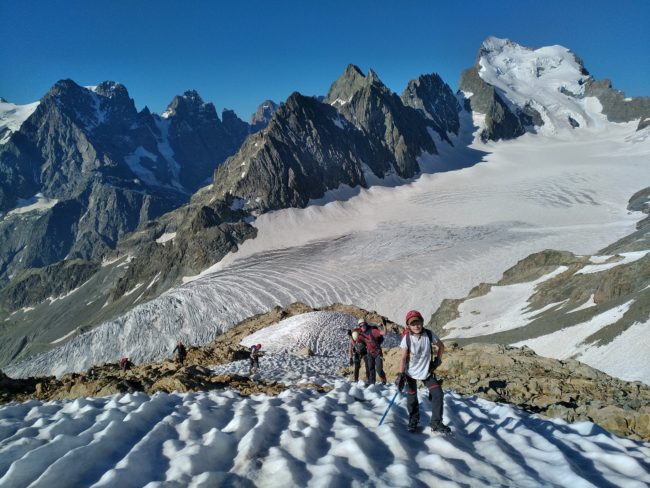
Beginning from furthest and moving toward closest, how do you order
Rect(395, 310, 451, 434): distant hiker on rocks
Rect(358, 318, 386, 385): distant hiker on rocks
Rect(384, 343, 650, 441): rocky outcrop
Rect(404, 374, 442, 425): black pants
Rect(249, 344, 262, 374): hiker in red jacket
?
Rect(249, 344, 262, 374): hiker in red jacket < Rect(358, 318, 386, 385): distant hiker on rocks < Rect(384, 343, 650, 441): rocky outcrop < Rect(395, 310, 451, 434): distant hiker on rocks < Rect(404, 374, 442, 425): black pants

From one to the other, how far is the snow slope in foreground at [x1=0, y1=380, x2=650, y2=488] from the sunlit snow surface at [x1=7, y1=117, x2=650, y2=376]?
214 ft

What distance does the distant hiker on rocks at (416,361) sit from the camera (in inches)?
321

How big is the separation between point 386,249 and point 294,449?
98.8m

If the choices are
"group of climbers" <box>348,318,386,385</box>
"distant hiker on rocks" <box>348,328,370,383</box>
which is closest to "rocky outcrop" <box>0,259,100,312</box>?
"distant hiker on rocks" <box>348,328,370,383</box>

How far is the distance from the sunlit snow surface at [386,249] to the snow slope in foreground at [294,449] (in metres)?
65.2

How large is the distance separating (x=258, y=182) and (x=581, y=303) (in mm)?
117620

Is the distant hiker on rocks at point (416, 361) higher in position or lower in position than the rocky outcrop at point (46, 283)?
higher

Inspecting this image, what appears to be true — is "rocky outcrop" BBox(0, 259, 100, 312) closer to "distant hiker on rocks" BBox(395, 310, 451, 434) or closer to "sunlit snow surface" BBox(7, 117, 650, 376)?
"sunlit snow surface" BBox(7, 117, 650, 376)

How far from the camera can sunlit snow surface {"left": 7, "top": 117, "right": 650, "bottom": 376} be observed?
75.1m

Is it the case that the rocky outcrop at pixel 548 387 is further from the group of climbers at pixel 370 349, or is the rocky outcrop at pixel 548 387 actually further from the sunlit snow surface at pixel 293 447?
the group of climbers at pixel 370 349

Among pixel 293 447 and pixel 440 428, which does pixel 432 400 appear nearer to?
pixel 440 428

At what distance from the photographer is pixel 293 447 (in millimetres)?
7090

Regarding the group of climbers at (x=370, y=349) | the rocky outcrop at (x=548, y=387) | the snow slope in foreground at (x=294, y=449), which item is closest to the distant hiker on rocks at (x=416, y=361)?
the snow slope in foreground at (x=294, y=449)

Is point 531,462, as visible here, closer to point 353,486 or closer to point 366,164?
point 353,486
